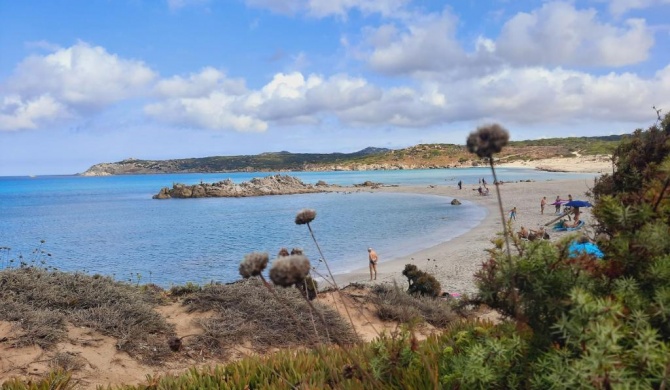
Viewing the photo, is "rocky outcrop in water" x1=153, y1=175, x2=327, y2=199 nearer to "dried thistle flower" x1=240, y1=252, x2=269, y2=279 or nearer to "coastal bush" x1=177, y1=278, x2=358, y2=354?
"coastal bush" x1=177, y1=278, x2=358, y2=354

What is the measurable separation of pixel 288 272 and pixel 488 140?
1064mm

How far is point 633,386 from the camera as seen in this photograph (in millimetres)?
1786

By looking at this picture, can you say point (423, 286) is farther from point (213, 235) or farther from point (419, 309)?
point (213, 235)

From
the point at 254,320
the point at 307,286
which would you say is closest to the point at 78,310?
the point at 254,320

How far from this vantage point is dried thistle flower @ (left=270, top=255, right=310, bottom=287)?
2.10 meters

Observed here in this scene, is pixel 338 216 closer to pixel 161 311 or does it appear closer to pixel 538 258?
pixel 161 311

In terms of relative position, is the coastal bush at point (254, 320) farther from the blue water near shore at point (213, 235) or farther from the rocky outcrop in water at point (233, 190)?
the rocky outcrop in water at point (233, 190)

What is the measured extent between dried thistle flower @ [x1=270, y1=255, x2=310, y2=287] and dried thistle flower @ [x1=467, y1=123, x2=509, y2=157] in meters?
0.93

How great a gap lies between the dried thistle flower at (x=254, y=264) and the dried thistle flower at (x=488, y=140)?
127 centimetres

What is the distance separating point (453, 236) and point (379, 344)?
99.4ft

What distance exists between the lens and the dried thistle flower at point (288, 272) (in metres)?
2.10

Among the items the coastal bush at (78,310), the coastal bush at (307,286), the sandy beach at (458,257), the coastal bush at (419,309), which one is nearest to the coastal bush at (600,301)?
the coastal bush at (307,286)

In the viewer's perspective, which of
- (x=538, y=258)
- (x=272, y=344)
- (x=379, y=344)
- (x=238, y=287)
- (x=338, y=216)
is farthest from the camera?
(x=338, y=216)

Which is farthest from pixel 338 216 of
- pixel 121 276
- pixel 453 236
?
pixel 121 276
